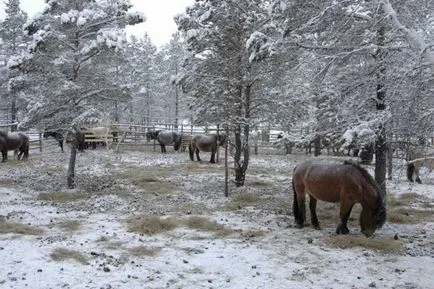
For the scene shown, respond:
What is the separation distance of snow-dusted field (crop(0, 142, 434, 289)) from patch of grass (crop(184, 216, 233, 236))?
0.12m

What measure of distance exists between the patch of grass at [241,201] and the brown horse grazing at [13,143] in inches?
487

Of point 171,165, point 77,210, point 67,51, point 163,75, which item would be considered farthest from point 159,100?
point 77,210

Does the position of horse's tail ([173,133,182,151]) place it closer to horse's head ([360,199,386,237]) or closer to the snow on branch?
horse's head ([360,199,386,237])

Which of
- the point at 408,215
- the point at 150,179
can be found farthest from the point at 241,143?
the point at 408,215

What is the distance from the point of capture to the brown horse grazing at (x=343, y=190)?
846 cm

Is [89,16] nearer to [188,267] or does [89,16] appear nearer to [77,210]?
[77,210]

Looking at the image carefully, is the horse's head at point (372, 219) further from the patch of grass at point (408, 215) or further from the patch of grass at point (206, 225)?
the patch of grass at point (206, 225)

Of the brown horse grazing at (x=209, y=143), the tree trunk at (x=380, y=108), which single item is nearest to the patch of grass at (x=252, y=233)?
the tree trunk at (x=380, y=108)

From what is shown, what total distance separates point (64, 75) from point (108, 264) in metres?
8.10

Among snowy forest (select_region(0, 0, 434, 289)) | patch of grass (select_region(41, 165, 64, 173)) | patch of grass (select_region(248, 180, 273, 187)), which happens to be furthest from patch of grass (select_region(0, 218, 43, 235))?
patch of grass (select_region(41, 165, 64, 173))

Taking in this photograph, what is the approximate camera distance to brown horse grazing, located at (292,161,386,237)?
846 centimetres

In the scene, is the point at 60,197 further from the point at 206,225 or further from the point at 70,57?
the point at 206,225

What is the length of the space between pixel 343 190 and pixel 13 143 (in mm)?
16518

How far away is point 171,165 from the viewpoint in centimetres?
1969
